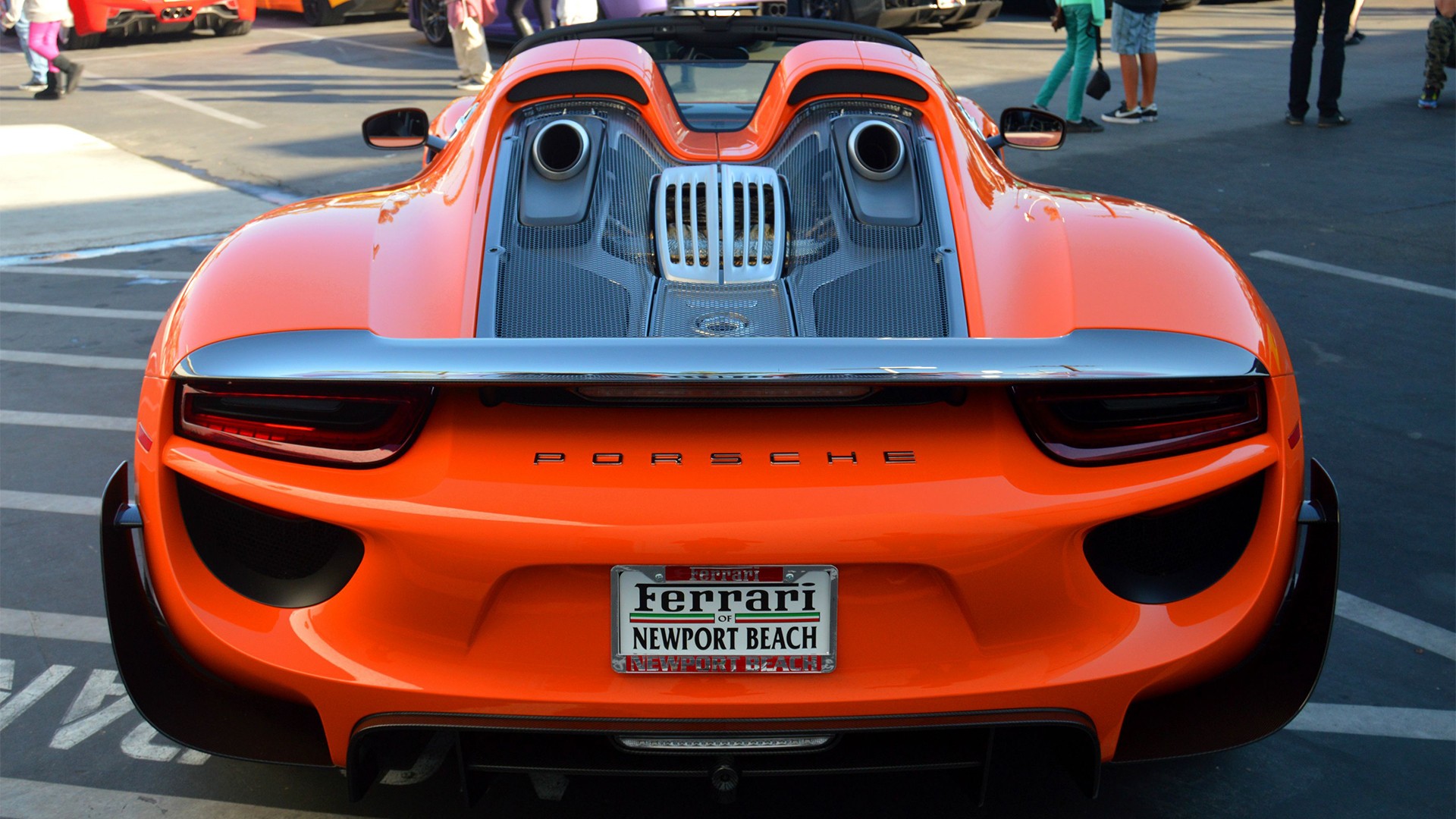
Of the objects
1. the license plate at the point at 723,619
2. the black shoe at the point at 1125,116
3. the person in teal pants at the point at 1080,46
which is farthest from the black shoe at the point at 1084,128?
the license plate at the point at 723,619

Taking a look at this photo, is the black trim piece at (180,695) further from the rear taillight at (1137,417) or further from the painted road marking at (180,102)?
the painted road marking at (180,102)

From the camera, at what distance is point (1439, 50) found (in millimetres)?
9188

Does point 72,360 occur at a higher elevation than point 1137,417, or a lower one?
lower

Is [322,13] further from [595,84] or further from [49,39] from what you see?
[595,84]

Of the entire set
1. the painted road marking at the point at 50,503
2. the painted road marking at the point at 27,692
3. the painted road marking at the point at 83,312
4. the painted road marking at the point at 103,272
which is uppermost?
the painted road marking at the point at 103,272

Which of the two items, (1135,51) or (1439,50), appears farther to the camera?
(1439,50)

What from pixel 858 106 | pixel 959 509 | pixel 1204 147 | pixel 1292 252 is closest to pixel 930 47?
pixel 1204 147

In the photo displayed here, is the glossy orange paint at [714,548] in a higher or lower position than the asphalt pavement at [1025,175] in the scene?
higher

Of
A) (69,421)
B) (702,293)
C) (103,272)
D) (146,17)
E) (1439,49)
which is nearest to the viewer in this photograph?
(702,293)

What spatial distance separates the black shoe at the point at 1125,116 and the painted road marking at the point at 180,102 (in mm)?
6398

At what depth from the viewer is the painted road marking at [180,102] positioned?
9812mm

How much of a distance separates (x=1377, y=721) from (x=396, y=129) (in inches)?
114

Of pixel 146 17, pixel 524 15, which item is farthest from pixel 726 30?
pixel 146 17

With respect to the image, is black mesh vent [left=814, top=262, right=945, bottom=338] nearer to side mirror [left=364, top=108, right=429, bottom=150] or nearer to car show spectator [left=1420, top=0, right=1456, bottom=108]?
side mirror [left=364, top=108, right=429, bottom=150]
